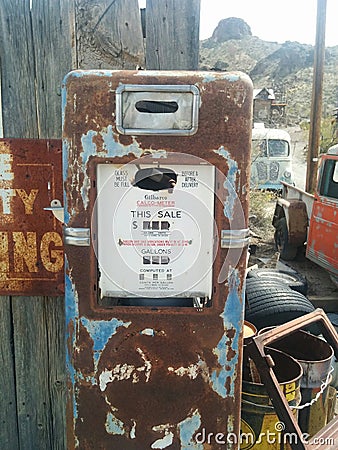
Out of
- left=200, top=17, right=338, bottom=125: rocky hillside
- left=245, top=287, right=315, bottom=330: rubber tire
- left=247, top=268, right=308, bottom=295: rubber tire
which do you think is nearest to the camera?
left=245, top=287, right=315, bottom=330: rubber tire

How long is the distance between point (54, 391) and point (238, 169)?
134 cm

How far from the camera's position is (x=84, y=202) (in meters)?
1.72

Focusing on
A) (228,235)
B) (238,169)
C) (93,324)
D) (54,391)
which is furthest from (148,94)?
(54,391)

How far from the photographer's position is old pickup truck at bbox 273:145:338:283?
6.02 meters

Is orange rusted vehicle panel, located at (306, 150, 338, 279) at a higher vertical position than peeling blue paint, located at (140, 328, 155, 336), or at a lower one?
lower

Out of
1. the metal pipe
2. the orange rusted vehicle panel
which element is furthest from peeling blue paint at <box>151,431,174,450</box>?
the metal pipe

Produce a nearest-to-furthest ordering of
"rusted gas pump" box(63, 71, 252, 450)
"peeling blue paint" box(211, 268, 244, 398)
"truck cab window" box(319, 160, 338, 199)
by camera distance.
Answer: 1. "rusted gas pump" box(63, 71, 252, 450)
2. "peeling blue paint" box(211, 268, 244, 398)
3. "truck cab window" box(319, 160, 338, 199)

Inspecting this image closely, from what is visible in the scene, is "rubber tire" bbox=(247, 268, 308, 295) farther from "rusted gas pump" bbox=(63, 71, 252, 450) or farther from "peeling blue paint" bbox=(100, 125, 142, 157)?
"peeling blue paint" bbox=(100, 125, 142, 157)

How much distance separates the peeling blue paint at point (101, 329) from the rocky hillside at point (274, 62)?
30291 millimetres

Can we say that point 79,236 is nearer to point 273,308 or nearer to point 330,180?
point 273,308

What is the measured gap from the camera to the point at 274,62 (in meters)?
44.4

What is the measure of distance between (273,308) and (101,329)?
1.84 m

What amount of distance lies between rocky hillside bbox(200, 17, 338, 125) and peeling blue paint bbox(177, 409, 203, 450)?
30.2 meters

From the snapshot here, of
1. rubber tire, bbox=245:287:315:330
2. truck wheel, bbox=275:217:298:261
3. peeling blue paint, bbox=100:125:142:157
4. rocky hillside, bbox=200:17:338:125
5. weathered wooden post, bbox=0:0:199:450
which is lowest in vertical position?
truck wheel, bbox=275:217:298:261
